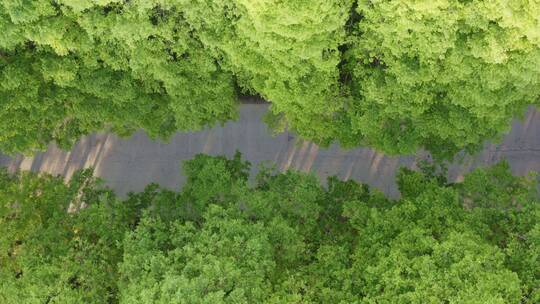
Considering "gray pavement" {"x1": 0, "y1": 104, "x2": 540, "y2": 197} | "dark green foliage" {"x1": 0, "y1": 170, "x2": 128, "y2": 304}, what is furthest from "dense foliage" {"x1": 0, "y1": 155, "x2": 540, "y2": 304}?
"gray pavement" {"x1": 0, "y1": 104, "x2": 540, "y2": 197}

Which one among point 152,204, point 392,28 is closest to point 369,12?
point 392,28

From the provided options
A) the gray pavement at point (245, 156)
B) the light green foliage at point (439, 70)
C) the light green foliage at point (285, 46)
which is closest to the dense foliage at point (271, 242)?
the light green foliage at point (439, 70)

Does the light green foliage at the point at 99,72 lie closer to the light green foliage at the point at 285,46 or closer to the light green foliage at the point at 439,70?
the light green foliage at the point at 285,46

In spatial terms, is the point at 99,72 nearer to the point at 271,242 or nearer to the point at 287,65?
the point at 287,65

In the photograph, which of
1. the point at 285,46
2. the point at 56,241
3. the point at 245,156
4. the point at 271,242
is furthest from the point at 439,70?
the point at 56,241

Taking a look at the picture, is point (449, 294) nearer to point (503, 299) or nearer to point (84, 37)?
point (503, 299)

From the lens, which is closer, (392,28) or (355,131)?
(392,28)
